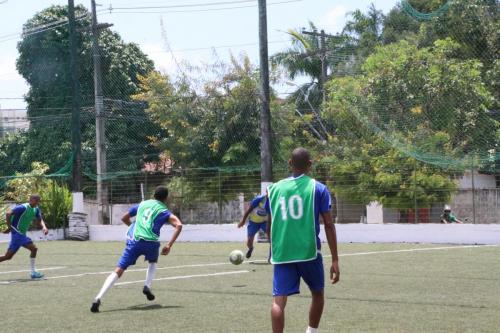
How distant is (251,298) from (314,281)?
4.48 m

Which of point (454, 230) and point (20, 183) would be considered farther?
point (20, 183)

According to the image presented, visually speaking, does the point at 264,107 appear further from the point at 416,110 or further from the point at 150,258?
the point at 150,258

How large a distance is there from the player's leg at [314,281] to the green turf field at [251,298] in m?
1.38

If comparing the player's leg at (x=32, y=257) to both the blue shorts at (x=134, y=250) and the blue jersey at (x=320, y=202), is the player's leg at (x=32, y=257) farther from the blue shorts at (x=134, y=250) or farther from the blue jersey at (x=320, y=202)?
the blue jersey at (x=320, y=202)

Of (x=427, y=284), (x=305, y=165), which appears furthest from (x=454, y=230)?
(x=305, y=165)

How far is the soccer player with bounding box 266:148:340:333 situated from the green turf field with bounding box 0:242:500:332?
66.9 inches

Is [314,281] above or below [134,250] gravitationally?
above

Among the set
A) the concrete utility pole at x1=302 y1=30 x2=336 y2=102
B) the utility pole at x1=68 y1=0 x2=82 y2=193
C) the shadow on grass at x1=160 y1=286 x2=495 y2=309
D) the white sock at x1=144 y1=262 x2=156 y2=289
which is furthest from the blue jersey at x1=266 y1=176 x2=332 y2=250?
the concrete utility pole at x1=302 y1=30 x2=336 y2=102

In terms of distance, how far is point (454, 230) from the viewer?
24297 mm

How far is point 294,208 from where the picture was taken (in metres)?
7.76

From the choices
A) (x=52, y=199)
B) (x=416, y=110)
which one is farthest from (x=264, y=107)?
(x=52, y=199)

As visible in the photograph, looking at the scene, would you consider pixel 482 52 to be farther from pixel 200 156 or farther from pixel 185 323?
pixel 185 323

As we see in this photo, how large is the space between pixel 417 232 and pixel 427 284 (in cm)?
1174

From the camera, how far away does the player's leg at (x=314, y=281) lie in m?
7.79
